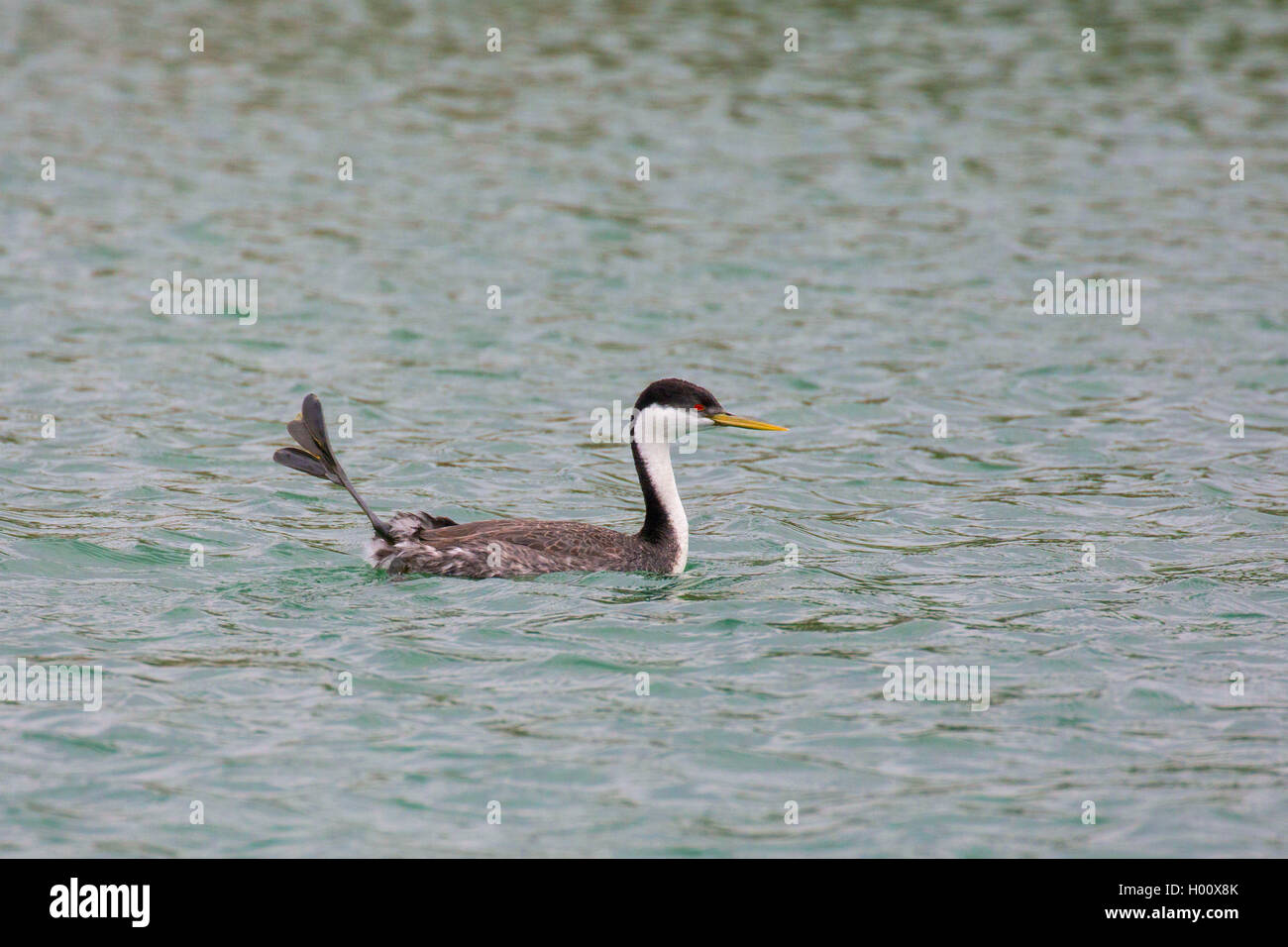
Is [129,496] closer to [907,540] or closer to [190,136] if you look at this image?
[907,540]

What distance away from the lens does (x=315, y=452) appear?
11695 mm

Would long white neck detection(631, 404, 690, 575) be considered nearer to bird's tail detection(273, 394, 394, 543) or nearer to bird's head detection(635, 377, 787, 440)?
bird's head detection(635, 377, 787, 440)

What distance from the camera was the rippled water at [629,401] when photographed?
8.73 m

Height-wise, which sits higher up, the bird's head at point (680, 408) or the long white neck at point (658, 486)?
the bird's head at point (680, 408)

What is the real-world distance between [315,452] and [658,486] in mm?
2351

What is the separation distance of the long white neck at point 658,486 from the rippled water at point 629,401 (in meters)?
0.36

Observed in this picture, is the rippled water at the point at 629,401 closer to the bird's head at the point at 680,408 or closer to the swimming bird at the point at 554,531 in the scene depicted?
the swimming bird at the point at 554,531

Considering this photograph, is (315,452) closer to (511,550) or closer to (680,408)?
(511,550)

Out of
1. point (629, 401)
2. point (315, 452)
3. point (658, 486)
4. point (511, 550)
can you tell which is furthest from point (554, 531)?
point (629, 401)

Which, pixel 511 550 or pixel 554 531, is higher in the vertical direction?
pixel 554 531

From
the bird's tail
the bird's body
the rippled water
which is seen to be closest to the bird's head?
the bird's body

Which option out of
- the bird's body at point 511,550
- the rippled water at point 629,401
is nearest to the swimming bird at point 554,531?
the bird's body at point 511,550

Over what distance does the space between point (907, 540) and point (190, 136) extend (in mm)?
16538

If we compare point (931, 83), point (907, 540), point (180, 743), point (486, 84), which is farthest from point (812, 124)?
point (180, 743)
